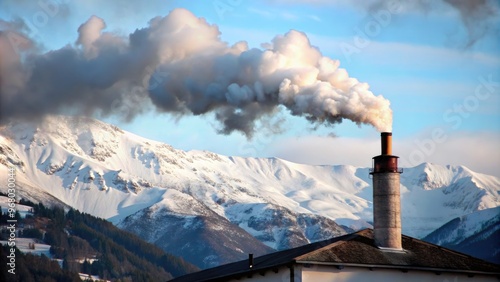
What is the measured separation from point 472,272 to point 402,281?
4059mm

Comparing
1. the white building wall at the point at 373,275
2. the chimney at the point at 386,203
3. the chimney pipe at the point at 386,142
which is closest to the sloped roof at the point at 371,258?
the white building wall at the point at 373,275

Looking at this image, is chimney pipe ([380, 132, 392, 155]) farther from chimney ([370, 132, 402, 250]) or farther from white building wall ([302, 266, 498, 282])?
white building wall ([302, 266, 498, 282])

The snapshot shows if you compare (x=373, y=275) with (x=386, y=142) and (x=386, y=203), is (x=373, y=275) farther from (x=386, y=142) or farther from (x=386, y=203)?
(x=386, y=142)

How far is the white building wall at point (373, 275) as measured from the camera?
57.1 metres

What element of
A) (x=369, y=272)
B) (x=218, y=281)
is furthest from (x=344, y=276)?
(x=218, y=281)

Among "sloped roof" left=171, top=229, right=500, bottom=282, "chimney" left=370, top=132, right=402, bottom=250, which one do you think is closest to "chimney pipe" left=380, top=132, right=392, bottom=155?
"chimney" left=370, top=132, right=402, bottom=250

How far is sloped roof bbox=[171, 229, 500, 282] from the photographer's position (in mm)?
57809

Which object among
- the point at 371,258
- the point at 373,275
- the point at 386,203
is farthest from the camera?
the point at 386,203

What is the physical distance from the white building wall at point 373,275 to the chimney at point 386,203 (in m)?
2.62

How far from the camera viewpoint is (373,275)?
58.7 metres

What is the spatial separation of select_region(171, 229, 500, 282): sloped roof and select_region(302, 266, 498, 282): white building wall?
38 cm

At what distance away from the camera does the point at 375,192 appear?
6353 centimetres

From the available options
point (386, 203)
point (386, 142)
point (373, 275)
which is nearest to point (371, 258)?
point (373, 275)

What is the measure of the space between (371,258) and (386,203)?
4601 millimetres
